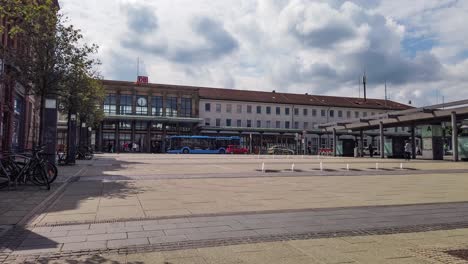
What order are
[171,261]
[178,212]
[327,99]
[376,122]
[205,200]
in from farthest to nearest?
[327,99] < [376,122] < [205,200] < [178,212] < [171,261]

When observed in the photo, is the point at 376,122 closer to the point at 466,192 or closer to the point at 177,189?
the point at 466,192

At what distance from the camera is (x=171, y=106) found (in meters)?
76.2

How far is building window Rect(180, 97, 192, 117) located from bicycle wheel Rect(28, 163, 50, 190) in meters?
65.1

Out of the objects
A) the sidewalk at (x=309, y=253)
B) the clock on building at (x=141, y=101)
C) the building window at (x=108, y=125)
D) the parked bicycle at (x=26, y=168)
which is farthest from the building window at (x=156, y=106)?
the sidewalk at (x=309, y=253)

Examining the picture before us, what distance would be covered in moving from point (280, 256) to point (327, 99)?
310ft

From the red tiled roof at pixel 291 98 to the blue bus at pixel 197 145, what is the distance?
21.6 metres

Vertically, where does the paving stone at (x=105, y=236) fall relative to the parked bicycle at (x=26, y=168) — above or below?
below

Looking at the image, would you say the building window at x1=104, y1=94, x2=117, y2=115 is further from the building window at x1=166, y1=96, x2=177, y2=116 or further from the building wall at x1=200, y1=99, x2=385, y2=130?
the building wall at x1=200, y1=99, x2=385, y2=130

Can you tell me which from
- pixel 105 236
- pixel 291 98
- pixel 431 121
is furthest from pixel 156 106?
pixel 105 236

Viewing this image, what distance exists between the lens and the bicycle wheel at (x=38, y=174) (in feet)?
39.5

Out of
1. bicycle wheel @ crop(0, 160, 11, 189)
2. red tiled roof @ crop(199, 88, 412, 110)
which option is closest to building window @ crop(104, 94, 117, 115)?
red tiled roof @ crop(199, 88, 412, 110)

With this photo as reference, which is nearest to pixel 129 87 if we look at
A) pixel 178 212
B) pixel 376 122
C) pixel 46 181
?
pixel 376 122

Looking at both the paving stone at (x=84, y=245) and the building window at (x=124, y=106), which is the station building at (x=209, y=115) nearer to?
the building window at (x=124, y=106)

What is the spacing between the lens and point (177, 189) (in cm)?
1230
